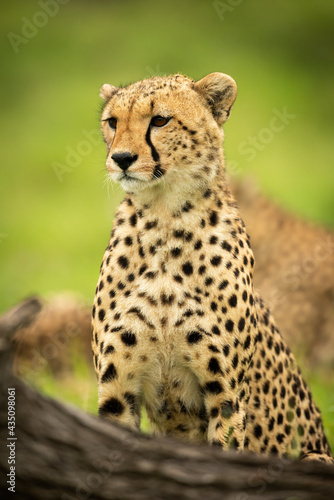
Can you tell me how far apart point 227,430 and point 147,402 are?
34cm

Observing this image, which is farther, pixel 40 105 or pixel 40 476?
pixel 40 105

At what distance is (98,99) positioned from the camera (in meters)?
14.3

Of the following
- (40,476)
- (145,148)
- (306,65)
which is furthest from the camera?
(306,65)

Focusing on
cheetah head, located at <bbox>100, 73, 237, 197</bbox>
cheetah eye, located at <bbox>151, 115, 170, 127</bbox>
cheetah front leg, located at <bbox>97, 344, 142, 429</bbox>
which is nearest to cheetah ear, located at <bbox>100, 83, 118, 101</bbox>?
cheetah head, located at <bbox>100, 73, 237, 197</bbox>

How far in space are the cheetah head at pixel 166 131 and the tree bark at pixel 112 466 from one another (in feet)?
3.00

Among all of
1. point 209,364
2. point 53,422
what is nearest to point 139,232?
point 209,364

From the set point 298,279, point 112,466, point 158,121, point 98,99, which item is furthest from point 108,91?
point 98,99

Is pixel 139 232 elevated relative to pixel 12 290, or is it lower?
lower

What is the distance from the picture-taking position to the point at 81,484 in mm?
2168

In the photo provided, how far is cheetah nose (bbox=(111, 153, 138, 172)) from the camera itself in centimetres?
268

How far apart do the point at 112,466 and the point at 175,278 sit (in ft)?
2.82

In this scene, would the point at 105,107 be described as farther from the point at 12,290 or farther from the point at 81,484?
the point at 12,290

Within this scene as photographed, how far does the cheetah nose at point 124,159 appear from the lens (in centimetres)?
268

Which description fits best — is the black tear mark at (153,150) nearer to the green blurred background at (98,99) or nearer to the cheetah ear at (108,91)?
the cheetah ear at (108,91)
